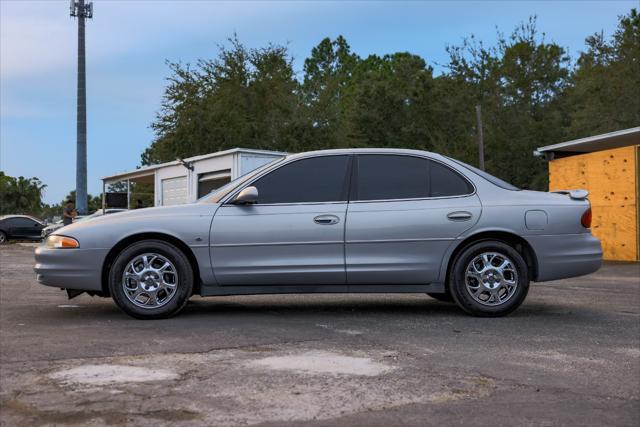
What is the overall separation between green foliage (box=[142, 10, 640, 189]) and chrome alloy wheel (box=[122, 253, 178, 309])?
1235 inches

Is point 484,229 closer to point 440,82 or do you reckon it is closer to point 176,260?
point 176,260

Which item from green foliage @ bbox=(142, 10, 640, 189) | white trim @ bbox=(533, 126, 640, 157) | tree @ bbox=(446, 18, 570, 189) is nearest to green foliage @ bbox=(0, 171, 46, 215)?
green foliage @ bbox=(142, 10, 640, 189)

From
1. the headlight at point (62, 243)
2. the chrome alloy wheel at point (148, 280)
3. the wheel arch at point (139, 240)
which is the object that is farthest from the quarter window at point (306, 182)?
the headlight at point (62, 243)

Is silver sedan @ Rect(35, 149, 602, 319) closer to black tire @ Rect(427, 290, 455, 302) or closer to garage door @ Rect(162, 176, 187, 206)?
black tire @ Rect(427, 290, 455, 302)

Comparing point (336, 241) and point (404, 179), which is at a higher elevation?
point (404, 179)

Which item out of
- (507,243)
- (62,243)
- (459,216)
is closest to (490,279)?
(507,243)

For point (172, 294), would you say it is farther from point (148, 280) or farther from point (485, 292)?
point (485, 292)

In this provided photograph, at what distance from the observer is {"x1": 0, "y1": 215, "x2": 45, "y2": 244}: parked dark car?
3562 centimetres

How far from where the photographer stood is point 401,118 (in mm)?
44875

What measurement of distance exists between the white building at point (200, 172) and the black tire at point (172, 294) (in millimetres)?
12897

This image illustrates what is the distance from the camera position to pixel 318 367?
15.1 ft

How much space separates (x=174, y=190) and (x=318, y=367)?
24.1m

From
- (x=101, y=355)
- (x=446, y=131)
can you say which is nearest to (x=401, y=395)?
(x=101, y=355)

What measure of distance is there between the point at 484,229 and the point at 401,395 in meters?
3.22
